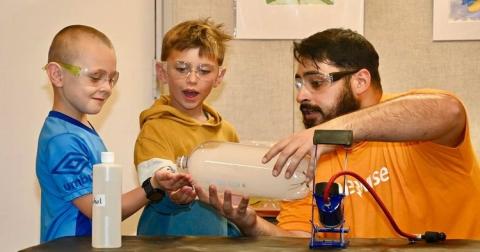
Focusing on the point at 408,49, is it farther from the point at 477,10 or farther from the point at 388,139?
the point at 388,139

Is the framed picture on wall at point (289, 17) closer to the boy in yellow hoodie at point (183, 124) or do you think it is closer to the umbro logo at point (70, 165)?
the boy in yellow hoodie at point (183, 124)

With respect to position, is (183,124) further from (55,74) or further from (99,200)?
(99,200)

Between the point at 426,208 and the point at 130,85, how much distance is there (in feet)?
5.24

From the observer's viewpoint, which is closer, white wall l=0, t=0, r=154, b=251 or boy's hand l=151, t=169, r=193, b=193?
boy's hand l=151, t=169, r=193, b=193

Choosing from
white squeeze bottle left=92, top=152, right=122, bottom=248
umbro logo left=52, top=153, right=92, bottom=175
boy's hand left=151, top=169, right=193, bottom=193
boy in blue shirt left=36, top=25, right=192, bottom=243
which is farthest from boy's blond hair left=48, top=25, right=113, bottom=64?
white squeeze bottle left=92, top=152, right=122, bottom=248

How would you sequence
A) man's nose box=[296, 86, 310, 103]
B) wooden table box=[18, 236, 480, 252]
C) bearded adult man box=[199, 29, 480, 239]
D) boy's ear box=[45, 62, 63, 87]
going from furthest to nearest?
man's nose box=[296, 86, 310, 103] → boy's ear box=[45, 62, 63, 87] → bearded adult man box=[199, 29, 480, 239] → wooden table box=[18, 236, 480, 252]

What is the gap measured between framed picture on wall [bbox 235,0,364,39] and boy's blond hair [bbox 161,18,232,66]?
0.73 metres

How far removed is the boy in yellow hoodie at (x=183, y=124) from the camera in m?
2.22

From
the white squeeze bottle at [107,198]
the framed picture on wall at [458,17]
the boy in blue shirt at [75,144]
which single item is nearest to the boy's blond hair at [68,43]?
the boy in blue shirt at [75,144]

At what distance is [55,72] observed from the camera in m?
2.18

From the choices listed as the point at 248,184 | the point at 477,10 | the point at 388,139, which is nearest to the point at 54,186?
the point at 248,184

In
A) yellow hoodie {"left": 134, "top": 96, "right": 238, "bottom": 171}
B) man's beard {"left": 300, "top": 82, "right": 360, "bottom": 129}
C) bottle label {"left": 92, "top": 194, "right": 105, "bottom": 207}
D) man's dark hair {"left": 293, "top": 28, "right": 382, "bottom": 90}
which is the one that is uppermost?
man's dark hair {"left": 293, "top": 28, "right": 382, "bottom": 90}

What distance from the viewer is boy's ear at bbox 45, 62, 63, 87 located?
216cm

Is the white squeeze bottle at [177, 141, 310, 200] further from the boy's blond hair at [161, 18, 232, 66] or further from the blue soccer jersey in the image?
the boy's blond hair at [161, 18, 232, 66]
